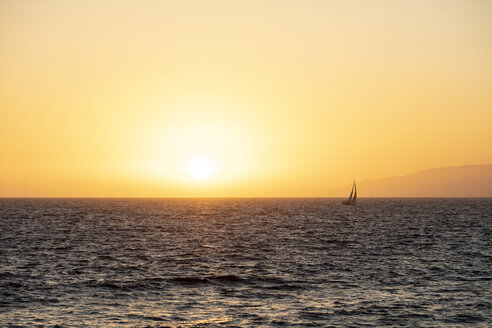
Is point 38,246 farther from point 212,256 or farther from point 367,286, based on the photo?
point 367,286

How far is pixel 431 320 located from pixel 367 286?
8.62 metres

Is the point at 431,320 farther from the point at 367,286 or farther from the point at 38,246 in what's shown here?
the point at 38,246

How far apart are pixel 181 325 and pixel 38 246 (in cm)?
4024

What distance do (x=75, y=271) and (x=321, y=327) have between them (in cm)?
2416

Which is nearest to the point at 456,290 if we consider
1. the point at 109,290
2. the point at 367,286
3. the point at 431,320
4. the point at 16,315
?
the point at 367,286

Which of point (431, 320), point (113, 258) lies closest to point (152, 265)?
point (113, 258)

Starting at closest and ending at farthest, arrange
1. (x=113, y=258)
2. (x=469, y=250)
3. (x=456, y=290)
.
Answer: (x=456, y=290)
(x=113, y=258)
(x=469, y=250)

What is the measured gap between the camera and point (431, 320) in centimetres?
2614

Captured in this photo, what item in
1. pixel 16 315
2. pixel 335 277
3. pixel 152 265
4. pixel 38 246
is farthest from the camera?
pixel 38 246

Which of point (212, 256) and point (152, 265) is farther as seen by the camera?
point (212, 256)

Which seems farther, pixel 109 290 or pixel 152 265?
pixel 152 265

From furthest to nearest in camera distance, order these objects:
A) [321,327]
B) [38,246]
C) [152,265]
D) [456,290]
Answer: [38,246], [152,265], [456,290], [321,327]

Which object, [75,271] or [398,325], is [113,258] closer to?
[75,271]

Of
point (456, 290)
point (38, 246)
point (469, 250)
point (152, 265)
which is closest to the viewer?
point (456, 290)
